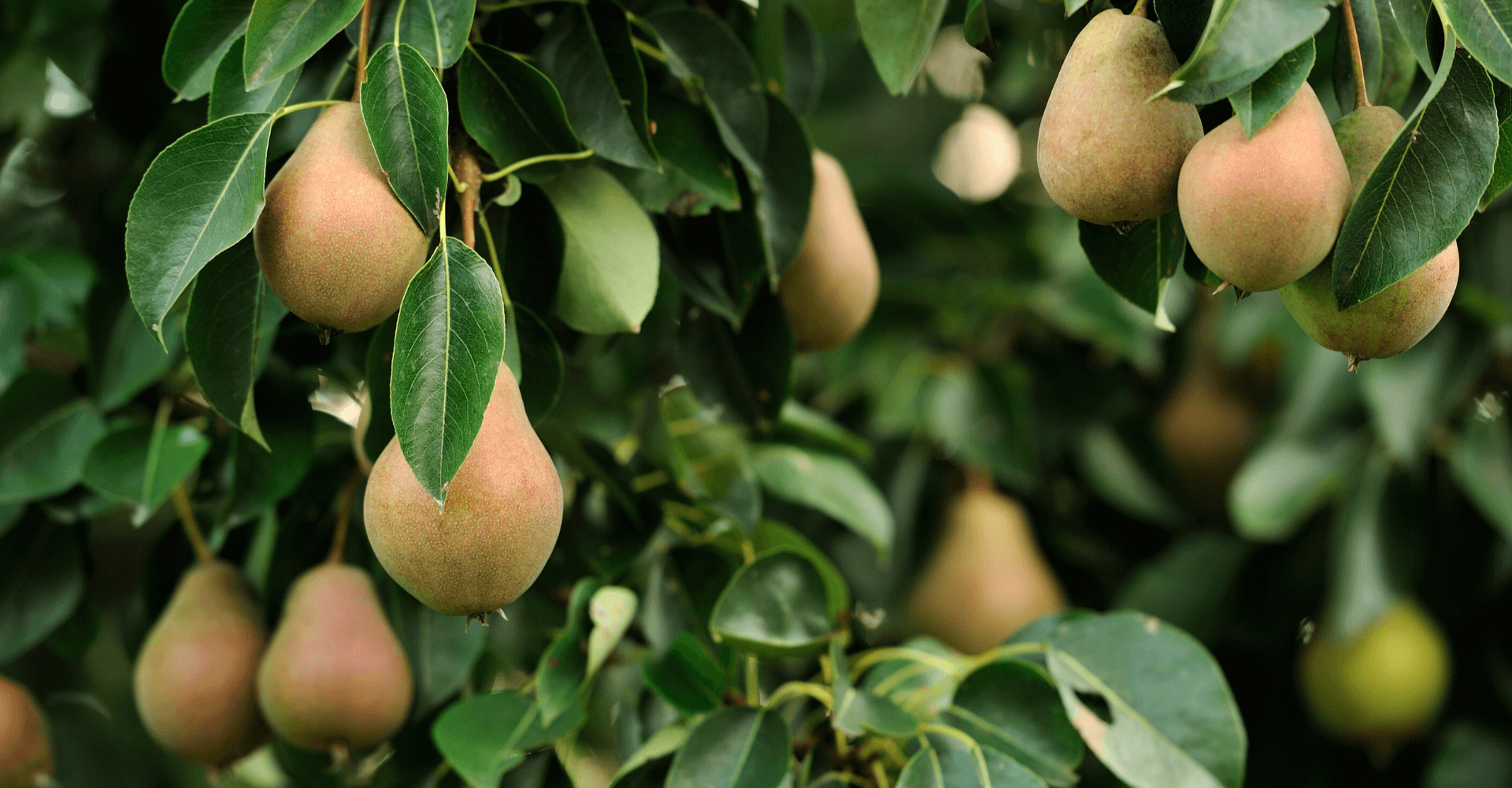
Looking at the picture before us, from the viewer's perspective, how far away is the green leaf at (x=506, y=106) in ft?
1.75

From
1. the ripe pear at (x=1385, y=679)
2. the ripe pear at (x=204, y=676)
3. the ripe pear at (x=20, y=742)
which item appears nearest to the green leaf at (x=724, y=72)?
the ripe pear at (x=204, y=676)

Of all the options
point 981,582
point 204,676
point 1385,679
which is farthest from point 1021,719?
point 1385,679

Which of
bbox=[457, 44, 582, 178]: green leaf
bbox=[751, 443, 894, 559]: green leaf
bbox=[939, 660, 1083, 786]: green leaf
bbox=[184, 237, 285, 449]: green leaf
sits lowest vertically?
bbox=[751, 443, 894, 559]: green leaf

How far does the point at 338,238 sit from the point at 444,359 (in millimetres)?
65

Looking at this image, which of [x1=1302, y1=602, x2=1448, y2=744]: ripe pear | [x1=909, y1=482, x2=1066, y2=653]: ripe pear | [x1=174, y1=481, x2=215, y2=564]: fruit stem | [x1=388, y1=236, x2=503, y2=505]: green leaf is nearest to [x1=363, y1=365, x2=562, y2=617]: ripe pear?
[x1=388, y1=236, x2=503, y2=505]: green leaf

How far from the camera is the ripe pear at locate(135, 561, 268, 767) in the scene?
79 cm

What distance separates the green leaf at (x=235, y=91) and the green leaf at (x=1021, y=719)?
50 centimetres

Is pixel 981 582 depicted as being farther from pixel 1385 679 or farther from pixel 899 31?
pixel 899 31

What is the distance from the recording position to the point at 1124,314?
4.59 feet

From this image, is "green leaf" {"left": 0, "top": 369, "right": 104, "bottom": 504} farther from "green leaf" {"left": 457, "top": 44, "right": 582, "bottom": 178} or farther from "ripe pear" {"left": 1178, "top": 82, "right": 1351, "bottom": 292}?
"ripe pear" {"left": 1178, "top": 82, "right": 1351, "bottom": 292}

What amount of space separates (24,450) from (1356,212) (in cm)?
84

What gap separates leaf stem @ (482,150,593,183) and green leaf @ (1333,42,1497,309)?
320 mm

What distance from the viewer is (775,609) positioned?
0.74 m

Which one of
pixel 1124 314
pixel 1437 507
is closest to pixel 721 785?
pixel 1124 314
